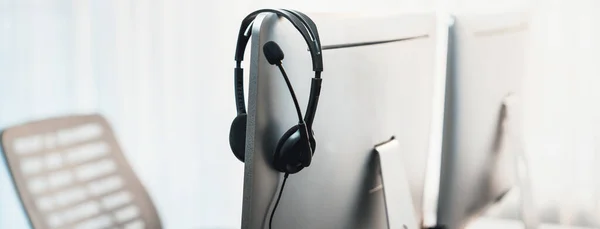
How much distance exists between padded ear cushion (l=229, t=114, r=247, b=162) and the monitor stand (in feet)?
0.62

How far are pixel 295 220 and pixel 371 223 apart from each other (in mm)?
181

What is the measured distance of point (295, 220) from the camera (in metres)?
0.73

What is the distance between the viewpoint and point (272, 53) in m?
0.65

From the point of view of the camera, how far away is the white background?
5.24 ft

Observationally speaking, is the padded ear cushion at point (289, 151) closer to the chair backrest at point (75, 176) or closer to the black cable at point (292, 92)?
the black cable at point (292, 92)

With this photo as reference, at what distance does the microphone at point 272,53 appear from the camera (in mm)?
645

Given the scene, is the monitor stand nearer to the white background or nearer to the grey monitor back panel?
the grey monitor back panel

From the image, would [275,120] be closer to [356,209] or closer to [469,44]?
[356,209]

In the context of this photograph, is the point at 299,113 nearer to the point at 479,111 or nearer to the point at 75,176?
the point at 479,111

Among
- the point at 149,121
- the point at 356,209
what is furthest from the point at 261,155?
the point at 149,121

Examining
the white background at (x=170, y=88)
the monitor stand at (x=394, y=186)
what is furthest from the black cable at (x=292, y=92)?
the white background at (x=170, y=88)

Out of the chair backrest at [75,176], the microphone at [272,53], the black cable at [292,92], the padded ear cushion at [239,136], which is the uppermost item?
the microphone at [272,53]

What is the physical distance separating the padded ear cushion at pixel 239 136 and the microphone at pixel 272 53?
242 mm

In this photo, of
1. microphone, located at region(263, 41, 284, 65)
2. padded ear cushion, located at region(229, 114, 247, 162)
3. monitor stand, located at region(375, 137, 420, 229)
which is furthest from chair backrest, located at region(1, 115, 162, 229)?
microphone, located at region(263, 41, 284, 65)
